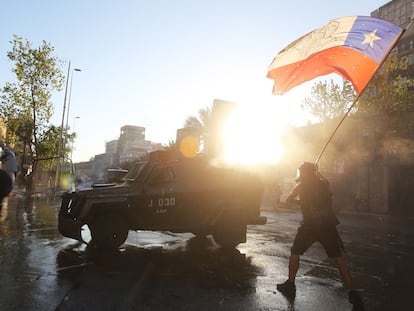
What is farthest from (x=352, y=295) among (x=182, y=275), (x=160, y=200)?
(x=160, y=200)

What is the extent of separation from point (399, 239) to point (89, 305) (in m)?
9.39

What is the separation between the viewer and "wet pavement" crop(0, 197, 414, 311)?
3.96m

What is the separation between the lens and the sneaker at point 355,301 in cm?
394

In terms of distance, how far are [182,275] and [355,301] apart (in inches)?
98.7

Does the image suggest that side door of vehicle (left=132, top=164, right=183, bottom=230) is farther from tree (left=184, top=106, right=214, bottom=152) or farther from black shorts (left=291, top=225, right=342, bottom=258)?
tree (left=184, top=106, right=214, bottom=152)

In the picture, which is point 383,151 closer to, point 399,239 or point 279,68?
point 399,239

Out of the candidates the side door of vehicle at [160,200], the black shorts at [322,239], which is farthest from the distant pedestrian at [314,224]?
the side door of vehicle at [160,200]

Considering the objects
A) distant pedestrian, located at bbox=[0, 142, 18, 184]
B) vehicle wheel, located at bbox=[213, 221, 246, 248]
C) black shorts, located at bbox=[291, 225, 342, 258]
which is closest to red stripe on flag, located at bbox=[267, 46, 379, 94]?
black shorts, located at bbox=[291, 225, 342, 258]

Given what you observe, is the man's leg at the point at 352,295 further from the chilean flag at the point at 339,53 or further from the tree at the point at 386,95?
the tree at the point at 386,95

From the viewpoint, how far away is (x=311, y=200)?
14.8ft

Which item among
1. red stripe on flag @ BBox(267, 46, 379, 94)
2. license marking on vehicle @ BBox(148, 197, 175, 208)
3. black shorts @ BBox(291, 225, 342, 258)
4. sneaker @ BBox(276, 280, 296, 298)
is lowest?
sneaker @ BBox(276, 280, 296, 298)

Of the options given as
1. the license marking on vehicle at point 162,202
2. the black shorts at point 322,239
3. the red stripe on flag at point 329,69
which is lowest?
the black shorts at point 322,239

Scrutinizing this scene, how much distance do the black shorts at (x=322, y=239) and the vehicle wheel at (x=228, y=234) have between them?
2731mm

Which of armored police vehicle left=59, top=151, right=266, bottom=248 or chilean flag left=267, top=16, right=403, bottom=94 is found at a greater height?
chilean flag left=267, top=16, right=403, bottom=94
